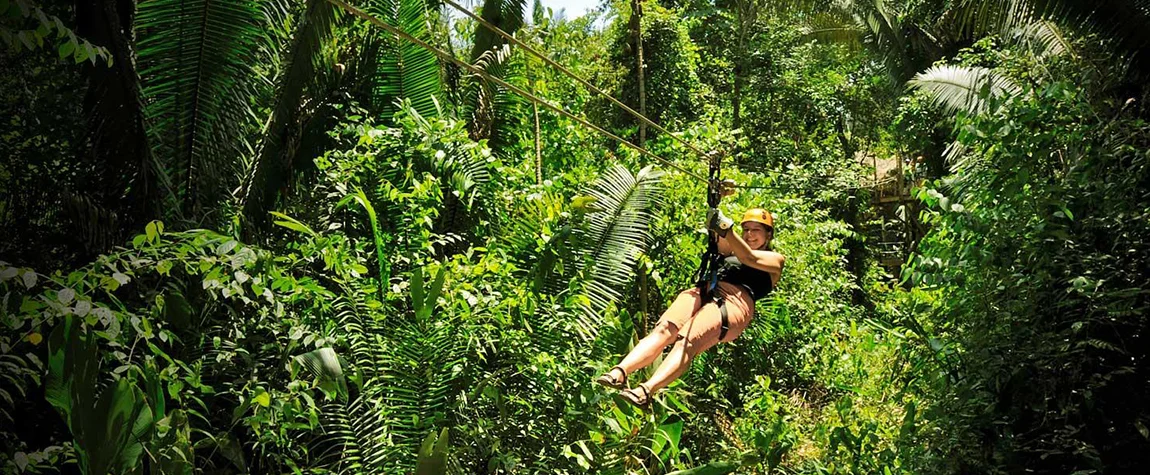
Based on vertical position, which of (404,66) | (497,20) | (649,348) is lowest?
(649,348)

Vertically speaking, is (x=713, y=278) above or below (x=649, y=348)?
above

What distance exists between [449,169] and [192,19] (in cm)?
190

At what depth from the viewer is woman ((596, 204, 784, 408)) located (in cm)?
474

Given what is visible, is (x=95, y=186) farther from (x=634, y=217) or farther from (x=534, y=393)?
(x=634, y=217)

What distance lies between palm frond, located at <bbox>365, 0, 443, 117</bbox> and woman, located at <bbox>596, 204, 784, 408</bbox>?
8.83ft

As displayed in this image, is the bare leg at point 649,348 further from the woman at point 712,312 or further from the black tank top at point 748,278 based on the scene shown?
the black tank top at point 748,278

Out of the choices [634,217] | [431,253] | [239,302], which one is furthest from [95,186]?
[634,217]

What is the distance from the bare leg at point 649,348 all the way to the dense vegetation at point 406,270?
59 cm

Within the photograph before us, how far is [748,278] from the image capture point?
17.6ft

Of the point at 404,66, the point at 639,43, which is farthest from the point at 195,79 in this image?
the point at 639,43

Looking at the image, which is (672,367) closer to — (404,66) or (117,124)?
(117,124)

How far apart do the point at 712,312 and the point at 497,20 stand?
3505mm

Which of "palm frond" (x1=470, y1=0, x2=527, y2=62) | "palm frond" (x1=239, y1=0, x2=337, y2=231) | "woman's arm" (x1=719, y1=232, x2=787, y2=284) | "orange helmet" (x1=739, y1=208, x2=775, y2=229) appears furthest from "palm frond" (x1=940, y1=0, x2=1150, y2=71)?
"palm frond" (x1=239, y1=0, x2=337, y2=231)

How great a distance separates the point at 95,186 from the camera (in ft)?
16.0
